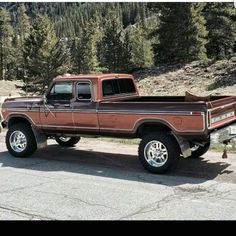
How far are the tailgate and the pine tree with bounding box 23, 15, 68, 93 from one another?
145 feet

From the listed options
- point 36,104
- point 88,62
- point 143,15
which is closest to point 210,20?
point 88,62

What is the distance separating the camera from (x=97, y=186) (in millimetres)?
8125

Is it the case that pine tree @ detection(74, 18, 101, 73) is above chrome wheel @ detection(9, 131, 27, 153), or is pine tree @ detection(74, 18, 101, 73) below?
above

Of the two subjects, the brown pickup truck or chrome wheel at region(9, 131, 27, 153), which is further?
chrome wheel at region(9, 131, 27, 153)

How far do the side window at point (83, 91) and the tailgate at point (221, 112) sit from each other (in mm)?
2745

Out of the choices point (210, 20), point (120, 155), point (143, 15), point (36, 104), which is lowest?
point (120, 155)

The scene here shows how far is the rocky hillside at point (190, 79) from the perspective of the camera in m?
29.8

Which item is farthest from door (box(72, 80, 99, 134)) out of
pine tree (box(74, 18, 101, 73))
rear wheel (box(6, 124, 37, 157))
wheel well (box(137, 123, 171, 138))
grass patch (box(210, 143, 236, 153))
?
pine tree (box(74, 18, 101, 73))

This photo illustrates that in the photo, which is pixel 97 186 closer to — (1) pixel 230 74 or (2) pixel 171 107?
(2) pixel 171 107

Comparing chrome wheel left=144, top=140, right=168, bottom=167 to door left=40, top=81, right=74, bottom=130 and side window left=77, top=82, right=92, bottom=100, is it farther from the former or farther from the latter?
door left=40, top=81, right=74, bottom=130

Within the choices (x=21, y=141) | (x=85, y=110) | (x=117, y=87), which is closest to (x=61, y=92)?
(x=85, y=110)

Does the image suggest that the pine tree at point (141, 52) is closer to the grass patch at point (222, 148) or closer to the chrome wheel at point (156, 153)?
the grass patch at point (222, 148)

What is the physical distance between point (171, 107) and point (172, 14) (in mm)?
36103

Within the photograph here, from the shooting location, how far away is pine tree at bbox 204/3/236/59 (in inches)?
1774
